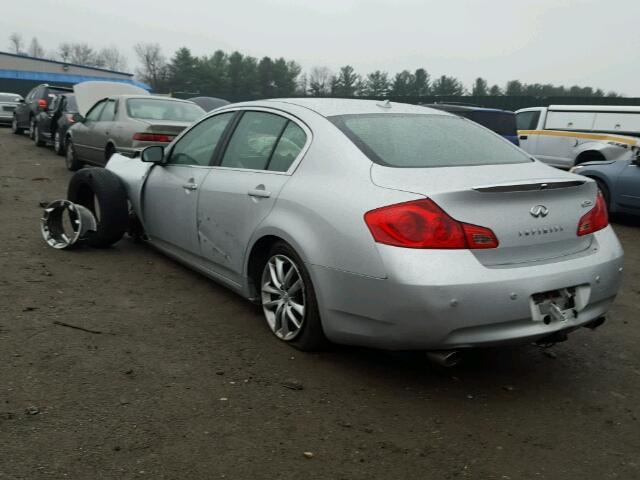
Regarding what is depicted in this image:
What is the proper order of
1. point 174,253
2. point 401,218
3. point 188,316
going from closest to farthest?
1. point 401,218
2. point 188,316
3. point 174,253

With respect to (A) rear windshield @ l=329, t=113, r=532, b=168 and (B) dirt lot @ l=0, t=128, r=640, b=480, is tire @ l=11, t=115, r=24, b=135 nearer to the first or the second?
(B) dirt lot @ l=0, t=128, r=640, b=480

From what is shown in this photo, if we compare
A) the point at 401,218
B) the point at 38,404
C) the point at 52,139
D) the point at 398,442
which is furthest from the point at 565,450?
the point at 52,139

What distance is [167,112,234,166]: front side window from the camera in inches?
186

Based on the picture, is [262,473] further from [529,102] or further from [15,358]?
[529,102]

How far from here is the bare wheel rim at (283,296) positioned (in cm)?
365

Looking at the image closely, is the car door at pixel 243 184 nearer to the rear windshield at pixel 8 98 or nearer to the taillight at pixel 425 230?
the taillight at pixel 425 230

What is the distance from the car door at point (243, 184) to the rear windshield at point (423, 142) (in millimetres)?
402

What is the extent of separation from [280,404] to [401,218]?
110cm

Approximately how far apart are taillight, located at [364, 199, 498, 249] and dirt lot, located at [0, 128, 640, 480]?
844 millimetres

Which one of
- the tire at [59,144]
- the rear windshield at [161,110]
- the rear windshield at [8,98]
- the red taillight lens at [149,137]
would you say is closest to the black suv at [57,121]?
the tire at [59,144]

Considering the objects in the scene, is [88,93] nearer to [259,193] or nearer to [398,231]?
[259,193]

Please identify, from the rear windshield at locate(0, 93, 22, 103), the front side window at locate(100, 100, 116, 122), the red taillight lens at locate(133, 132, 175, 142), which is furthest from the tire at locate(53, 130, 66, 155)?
the rear windshield at locate(0, 93, 22, 103)

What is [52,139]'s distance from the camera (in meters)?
15.0

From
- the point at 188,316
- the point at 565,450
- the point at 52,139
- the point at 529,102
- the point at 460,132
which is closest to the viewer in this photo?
the point at 565,450
